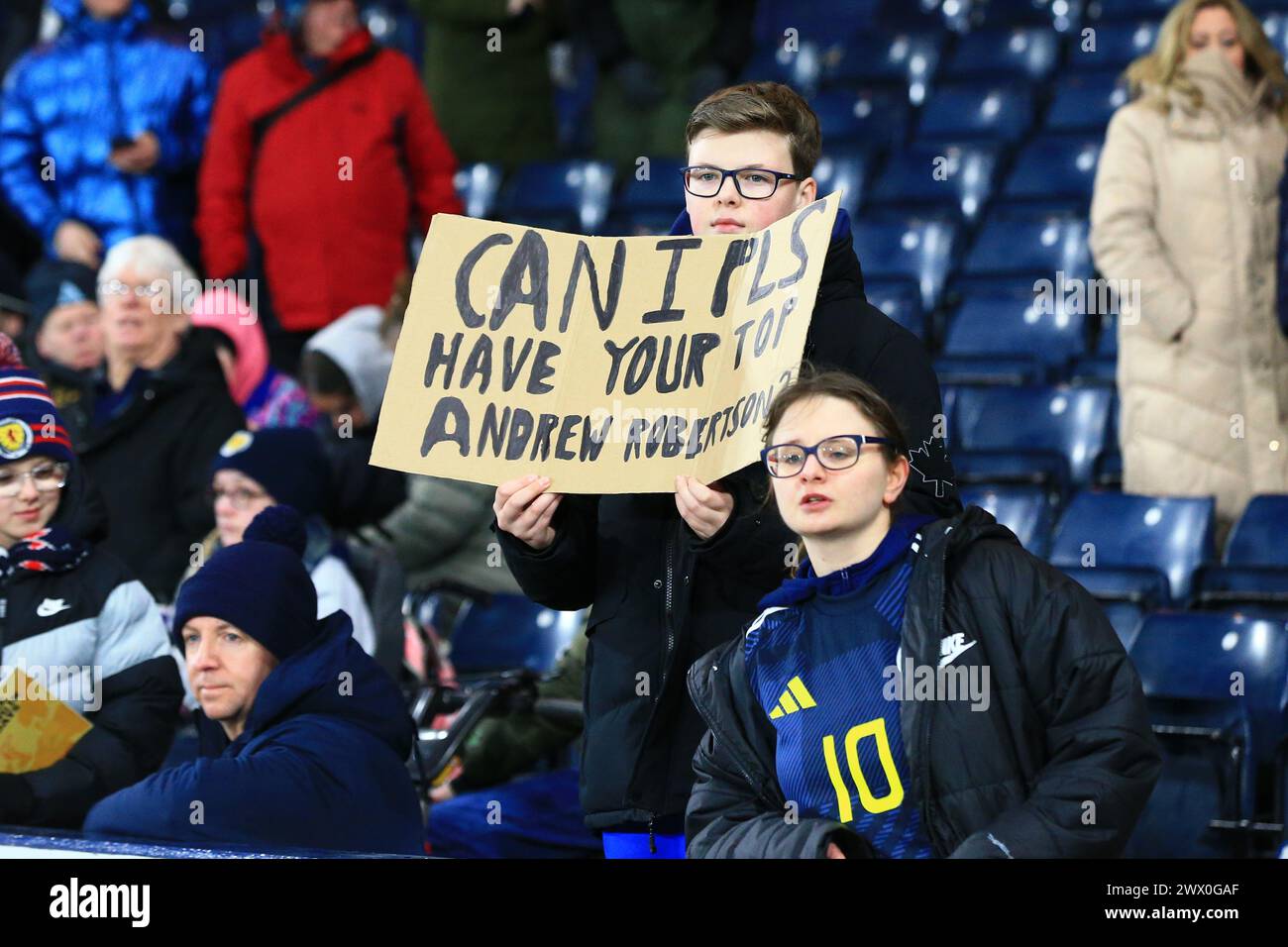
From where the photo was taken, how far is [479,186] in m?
8.85

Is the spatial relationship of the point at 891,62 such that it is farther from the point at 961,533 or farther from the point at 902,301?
the point at 961,533

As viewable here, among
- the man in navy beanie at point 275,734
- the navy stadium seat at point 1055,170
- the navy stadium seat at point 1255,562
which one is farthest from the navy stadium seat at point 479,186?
the man in navy beanie at point 275,734

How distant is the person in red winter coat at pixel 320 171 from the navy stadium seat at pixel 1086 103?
8.30ft

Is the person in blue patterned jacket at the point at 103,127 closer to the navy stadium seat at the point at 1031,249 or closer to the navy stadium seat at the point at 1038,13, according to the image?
the navy stadium seat at the point at 1031,249

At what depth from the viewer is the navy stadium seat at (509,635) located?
5.78 meters

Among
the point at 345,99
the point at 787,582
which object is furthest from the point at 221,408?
the point at 787,582

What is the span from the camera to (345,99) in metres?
7.95

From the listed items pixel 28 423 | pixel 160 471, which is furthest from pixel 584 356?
pixel 160 471

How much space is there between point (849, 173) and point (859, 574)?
18.8 ft

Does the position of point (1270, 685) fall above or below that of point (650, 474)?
below

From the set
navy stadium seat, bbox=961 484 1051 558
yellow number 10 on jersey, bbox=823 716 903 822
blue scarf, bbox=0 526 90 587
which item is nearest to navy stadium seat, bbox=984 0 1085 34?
navy stadium seat, bbox=961 484 1051 558

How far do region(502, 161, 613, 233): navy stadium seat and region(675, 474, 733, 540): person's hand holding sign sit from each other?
220 inches

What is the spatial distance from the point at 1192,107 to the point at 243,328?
3.29 meters
